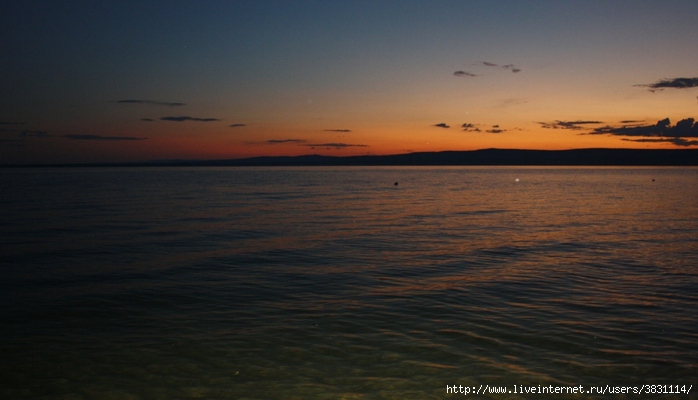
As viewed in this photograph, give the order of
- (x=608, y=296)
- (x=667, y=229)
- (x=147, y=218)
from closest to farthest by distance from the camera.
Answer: (x=608, y=296)
(x=667, y=229)
(x=147, y=218)

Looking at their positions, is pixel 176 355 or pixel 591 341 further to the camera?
pixel 591 341

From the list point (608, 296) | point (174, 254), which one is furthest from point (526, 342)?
point (174, 254)

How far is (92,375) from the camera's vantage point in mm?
9211

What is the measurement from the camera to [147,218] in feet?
120

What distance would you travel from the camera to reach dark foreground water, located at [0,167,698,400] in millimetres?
9094

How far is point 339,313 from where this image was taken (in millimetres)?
13273

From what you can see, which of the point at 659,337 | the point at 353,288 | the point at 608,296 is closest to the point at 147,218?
the point at 353,288

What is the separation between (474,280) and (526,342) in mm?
Answer: 6322

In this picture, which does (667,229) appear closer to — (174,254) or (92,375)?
(174,254)

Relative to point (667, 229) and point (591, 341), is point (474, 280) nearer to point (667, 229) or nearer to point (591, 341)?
point (591, 341)

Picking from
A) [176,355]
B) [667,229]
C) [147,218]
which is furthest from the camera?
[147,218]

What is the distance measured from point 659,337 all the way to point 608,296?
388 centimetres

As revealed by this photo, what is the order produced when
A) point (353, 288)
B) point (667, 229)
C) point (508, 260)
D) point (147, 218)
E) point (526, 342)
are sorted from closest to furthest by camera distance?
point (526, 342) < point (353, 288) < point (508, 260) < point (667, 229) < point (147, 218)

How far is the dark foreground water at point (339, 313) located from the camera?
9.09 meters
